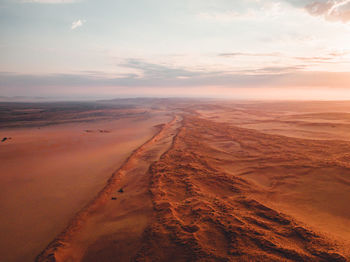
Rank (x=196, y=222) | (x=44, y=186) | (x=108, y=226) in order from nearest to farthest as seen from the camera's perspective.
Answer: (x=196, y=222)
(x=108, y=226)
(x=44, y=186)

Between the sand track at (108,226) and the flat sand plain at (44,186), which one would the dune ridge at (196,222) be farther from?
the flat sand plain at (44,186)

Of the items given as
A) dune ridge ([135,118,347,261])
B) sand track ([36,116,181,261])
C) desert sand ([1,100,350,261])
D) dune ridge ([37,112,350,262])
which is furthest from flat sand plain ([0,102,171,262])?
dune ridge ([135,118,347,261])

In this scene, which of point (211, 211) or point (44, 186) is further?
point (44, 186)

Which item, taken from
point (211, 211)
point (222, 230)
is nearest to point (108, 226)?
point (211, 211)

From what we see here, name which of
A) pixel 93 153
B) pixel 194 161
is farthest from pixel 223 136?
pixel 93 153

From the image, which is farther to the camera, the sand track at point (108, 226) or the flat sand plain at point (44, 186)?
the flat sand plain at point (44, 186)

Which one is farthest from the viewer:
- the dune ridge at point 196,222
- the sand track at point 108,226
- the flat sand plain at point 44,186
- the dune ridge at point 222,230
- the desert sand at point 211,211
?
the flat sand plain at point 44,186

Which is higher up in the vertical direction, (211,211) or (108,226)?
(211,211)

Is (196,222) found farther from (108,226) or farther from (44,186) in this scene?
(44,186)

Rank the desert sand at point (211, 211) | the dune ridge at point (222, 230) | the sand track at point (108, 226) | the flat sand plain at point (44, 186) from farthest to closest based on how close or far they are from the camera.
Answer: the flat sand plain at point (44, 186), the sand track at point (108, 226), the desert sand at point (211, 211), the dune ridge at point (222, 230)

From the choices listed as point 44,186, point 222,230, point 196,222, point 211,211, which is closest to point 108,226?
point 196,222

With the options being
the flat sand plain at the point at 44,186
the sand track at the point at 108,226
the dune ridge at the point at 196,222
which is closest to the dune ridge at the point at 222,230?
the dune ridge at the point at 196,222

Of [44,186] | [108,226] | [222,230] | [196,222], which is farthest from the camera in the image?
[44,186]
